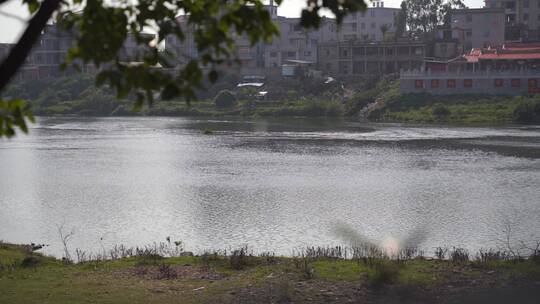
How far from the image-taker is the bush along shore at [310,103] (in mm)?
61469

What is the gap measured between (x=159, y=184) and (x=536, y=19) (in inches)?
2452

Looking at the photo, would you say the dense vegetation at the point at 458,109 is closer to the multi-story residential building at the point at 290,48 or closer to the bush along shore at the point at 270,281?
the multi-story residential building at the point at 290,48

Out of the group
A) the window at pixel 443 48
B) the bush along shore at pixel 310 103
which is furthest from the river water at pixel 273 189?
the window at pixel 443 48

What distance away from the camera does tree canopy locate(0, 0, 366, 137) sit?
14.9 ft

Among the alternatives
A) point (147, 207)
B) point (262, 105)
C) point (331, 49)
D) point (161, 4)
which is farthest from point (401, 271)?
point (331, 49)

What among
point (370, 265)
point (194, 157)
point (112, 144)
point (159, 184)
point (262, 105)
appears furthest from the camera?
point (262, 105)

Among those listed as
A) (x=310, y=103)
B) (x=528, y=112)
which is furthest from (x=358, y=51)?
(x=528, y=112)

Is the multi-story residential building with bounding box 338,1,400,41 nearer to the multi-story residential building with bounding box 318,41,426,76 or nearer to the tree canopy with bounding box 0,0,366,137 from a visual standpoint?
the multi-story residential building with bounding box 318,41,426,76

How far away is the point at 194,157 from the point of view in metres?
39.3

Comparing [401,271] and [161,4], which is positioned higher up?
[161,4]

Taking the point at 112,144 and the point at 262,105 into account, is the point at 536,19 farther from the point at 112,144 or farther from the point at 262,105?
the point at 112,144

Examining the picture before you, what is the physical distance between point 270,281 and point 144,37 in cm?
662

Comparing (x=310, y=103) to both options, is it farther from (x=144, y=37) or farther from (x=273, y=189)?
(x=144, y=37)

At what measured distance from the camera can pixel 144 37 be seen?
16.4 ft
